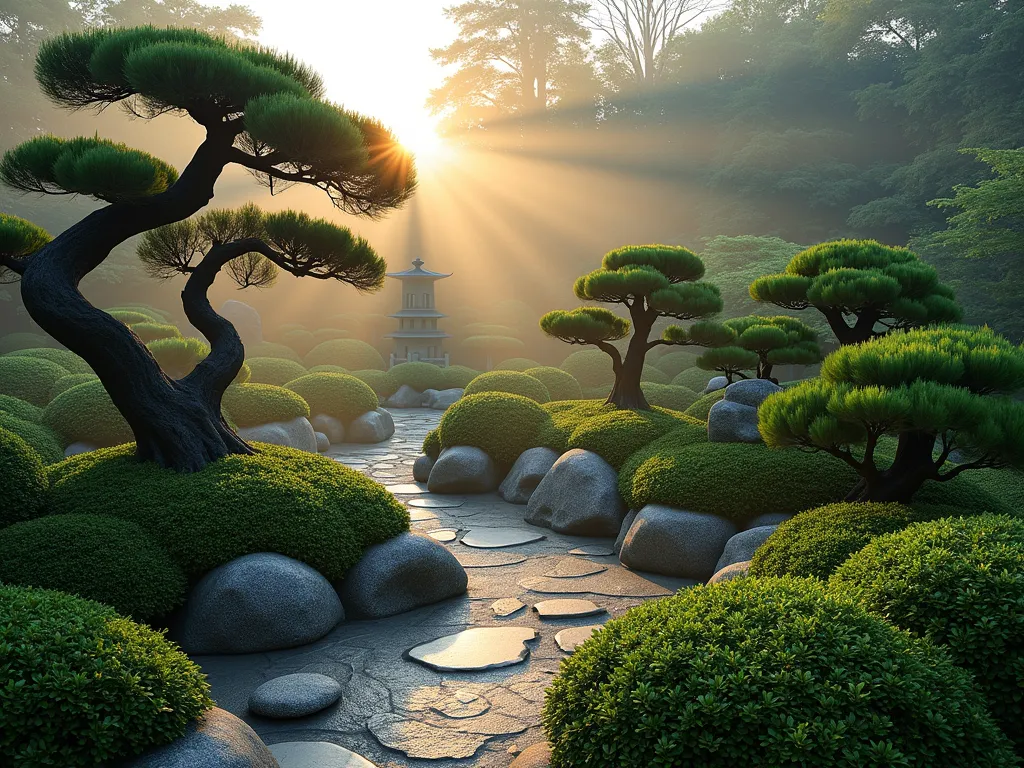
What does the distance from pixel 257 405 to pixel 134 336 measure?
18.6ft

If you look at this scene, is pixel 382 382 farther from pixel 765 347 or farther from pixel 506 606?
pixel 506 606

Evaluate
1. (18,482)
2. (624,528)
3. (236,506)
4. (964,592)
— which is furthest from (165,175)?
(964,592)

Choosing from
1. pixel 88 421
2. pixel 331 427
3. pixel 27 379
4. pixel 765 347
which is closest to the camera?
pixel 88 421

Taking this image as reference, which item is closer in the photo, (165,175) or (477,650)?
(477,650)

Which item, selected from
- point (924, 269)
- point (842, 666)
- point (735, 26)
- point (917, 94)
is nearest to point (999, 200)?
point (924, 269)

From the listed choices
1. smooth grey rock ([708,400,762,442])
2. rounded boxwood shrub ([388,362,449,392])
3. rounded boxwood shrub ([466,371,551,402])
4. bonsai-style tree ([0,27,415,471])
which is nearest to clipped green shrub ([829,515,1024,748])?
smooth grey rock ([708,400,762,442])

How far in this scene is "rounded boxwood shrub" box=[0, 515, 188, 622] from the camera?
191 inches

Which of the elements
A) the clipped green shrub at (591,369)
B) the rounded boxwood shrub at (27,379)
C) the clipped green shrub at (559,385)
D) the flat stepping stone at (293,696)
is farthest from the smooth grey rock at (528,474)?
the clipped green shrub at (591,369)

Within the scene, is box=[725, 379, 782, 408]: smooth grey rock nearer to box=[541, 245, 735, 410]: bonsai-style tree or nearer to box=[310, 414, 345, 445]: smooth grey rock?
box=[541, 245, 735, 410]: bonsai-style tree

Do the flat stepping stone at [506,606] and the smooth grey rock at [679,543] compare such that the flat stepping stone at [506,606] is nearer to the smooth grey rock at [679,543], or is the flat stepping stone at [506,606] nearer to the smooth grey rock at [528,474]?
the smooth grey rock at [679,543]

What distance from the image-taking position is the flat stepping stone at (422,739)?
157 inches

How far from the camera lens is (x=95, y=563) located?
16.3ft

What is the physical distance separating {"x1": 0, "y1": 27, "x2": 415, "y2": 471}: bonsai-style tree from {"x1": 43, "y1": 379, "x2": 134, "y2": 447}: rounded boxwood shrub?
3316 mm

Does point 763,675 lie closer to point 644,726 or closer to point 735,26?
point 644,726
